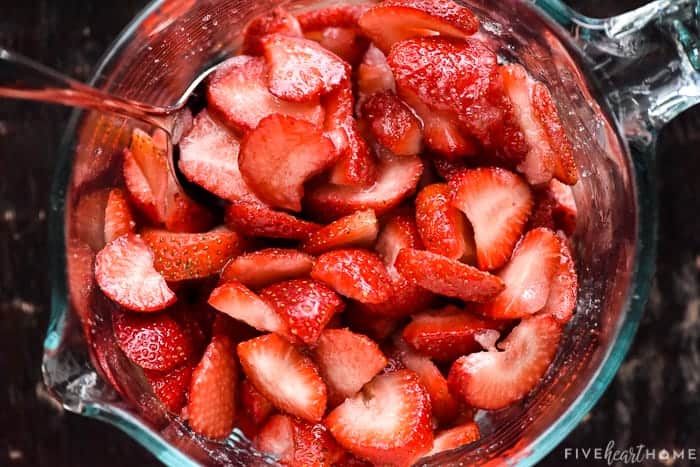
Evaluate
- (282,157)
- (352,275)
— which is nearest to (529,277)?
(352,275)

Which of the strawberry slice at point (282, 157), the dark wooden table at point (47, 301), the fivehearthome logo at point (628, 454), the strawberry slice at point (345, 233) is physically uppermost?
the strawberry slice at point (282, 157)

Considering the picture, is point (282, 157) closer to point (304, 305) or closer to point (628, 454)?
point (304, 305)

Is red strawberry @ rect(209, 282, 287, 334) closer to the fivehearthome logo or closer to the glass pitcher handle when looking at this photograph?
the glass pitcher handle

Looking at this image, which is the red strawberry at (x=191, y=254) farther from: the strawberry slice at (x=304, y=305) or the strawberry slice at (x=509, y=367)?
the strawberry slice at (x=509, y=367)

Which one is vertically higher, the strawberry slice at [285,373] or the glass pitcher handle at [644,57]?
the glass pitcher handle at [644,57]

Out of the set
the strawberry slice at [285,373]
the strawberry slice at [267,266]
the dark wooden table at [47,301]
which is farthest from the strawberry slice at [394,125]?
the dark wooden table at [47,301]

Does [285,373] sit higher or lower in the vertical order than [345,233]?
lower

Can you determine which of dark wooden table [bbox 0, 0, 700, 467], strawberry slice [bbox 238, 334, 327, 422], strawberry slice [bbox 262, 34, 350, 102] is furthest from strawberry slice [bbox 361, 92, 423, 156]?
dark wooden table [bbox 0, 0, 700, 467]
